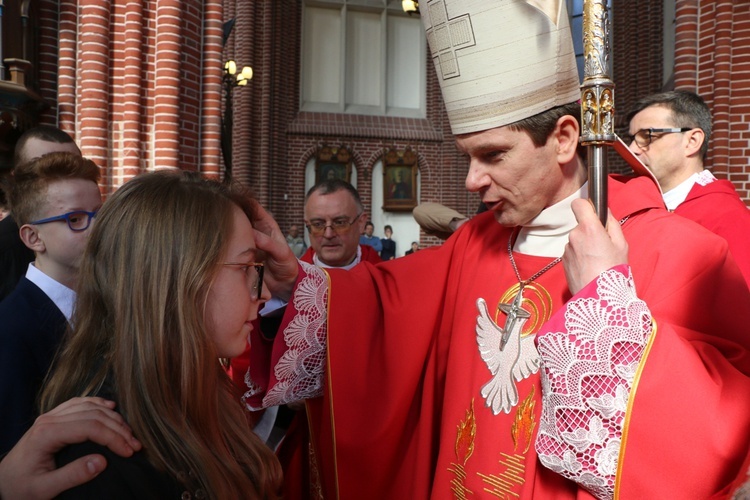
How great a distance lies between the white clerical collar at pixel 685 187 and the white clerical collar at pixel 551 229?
177cm

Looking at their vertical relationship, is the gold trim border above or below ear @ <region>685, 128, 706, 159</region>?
below

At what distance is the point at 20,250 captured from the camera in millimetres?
2826

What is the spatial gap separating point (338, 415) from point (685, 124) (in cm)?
245

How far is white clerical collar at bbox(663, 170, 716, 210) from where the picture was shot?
3316mm

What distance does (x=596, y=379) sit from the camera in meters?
1.33

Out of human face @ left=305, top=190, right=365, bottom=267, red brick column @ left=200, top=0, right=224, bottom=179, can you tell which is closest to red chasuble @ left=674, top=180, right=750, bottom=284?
human face @ left=305, top=190, right=365, bottom=267

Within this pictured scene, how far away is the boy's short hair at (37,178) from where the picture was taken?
2.28 m

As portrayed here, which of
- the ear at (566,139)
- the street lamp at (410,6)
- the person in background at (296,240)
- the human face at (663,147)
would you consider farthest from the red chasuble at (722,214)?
the person in background at (296,240)

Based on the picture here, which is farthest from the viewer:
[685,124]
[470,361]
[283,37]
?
[283,37]

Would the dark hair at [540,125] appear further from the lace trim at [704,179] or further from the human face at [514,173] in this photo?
the lace trim at [704,179]

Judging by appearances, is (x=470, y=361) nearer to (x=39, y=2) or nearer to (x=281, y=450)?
(x=281, y=450)

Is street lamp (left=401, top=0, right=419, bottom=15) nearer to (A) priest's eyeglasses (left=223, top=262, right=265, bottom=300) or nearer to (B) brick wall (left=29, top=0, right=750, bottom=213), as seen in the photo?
(B) brick wall (left=29, top=0, right=750, bottom=213)

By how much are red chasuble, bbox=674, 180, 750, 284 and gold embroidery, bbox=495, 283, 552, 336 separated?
138 centimetres

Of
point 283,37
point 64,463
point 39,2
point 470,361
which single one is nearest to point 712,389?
point 470,361
